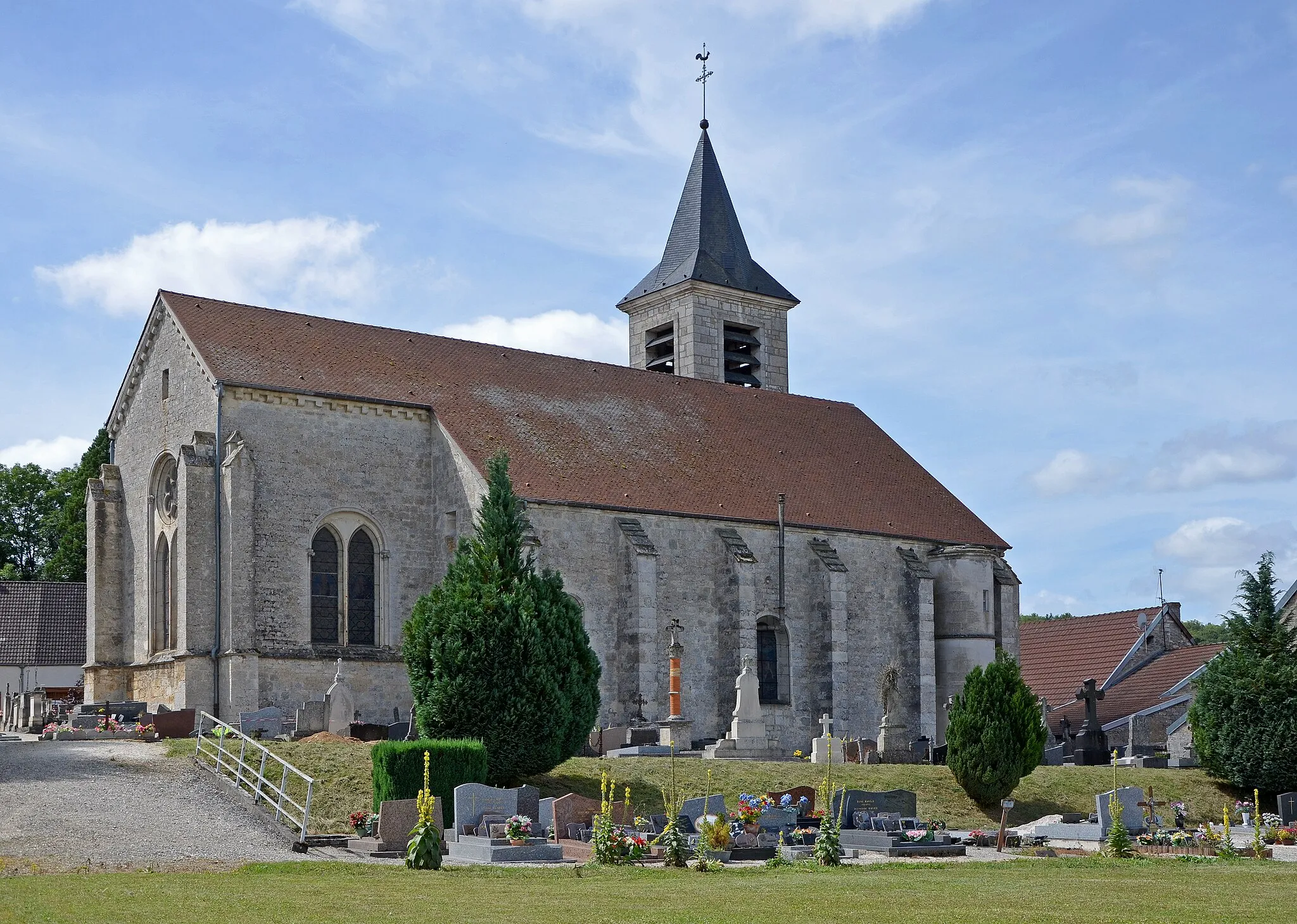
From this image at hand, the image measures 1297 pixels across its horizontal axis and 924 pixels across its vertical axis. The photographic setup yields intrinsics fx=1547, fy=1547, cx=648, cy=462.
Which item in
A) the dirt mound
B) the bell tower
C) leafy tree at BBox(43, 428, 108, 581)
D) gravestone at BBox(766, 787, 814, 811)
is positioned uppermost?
the bell tower

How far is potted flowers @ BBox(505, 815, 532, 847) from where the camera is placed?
19.2 meters

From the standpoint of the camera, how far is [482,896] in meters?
14.6

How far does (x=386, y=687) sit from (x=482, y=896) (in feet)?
56.0

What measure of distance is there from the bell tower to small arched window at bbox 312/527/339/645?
15.3m

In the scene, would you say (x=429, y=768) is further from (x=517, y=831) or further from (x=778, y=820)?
(x=778, y=820)

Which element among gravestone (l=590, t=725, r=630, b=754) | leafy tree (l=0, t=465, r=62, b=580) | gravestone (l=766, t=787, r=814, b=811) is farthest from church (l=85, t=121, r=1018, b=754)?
leafy tree (l=0, t=465, r=62, b=580)

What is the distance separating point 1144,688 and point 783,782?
1905 centimetres

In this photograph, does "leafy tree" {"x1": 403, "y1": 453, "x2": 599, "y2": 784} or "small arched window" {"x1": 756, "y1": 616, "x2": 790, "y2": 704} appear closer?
"leafy tree" {"x1": 403, "y1": 453, "x2": 599, "y2": 784}

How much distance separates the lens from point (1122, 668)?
44.4 m

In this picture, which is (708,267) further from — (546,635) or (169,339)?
(546,635)

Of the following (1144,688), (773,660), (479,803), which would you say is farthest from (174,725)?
(1144,688)

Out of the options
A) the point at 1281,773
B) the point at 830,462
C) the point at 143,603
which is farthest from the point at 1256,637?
the point at 143,603

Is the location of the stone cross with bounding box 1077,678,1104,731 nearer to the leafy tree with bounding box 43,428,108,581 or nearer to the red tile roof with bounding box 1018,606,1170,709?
the red tile roof with bounding box 1018,606,1170,709

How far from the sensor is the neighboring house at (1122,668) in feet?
130
